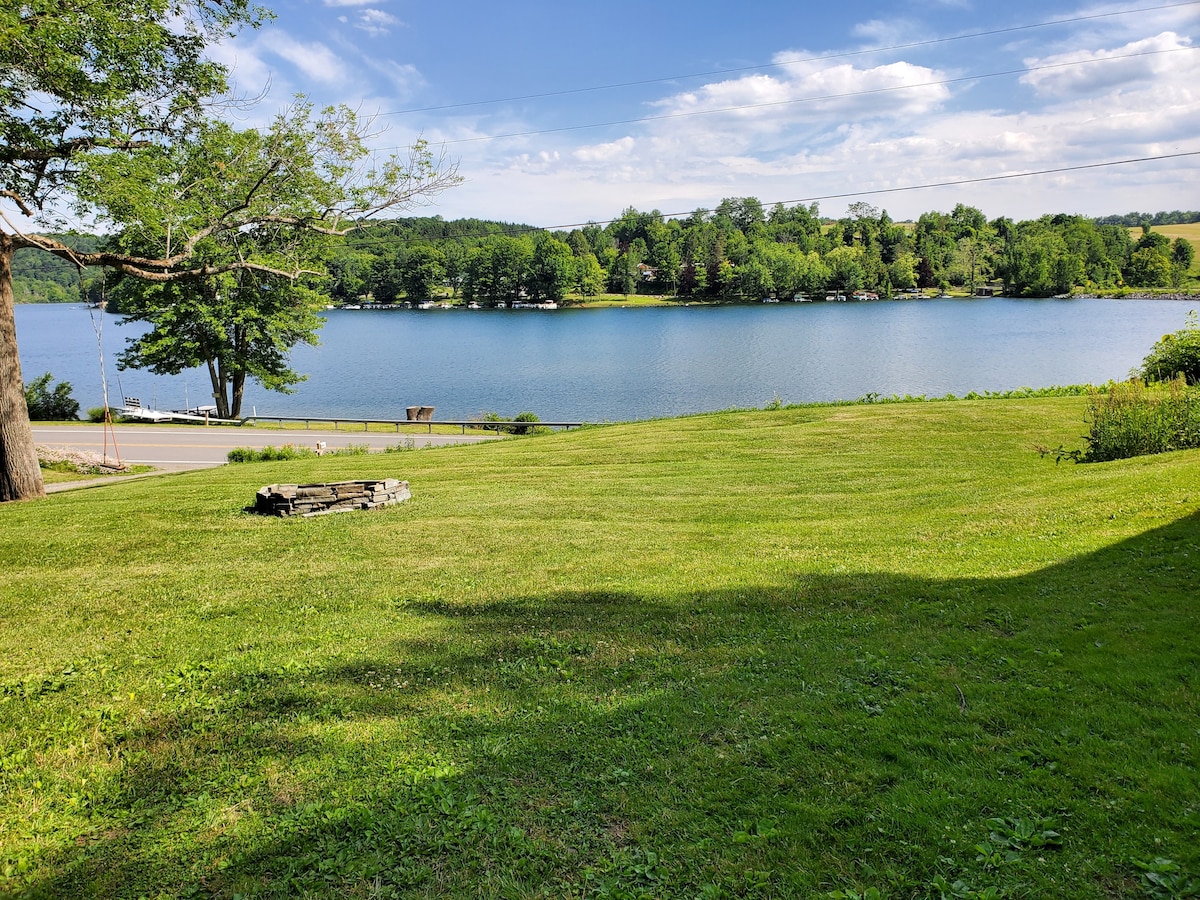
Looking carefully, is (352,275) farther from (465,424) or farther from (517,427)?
(517,427)

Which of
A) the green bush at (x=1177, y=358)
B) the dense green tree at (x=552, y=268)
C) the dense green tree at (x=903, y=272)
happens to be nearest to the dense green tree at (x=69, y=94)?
the green bush at (x=1177, y=358)

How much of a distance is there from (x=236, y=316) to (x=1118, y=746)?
39079mm

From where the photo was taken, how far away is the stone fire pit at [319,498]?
12.6 meters

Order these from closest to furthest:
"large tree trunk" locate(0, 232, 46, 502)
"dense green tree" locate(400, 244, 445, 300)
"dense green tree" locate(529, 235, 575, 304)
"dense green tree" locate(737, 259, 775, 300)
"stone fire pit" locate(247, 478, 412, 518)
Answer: "stone fire pit" locate(247, 478, 412, 518)
"large tree trunk" locate(0, 232, 46, 502)
"dense green tree" locate(737, 259, 775, 300)
"dense green tree" locate(529, 235, 575, 304)
"dense green tree" locate(400, 244, 445, 300)

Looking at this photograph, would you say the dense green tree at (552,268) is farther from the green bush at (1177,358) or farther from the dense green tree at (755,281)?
the green bush at (1177,358)

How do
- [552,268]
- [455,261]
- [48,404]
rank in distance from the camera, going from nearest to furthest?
[48,404] < [552,268] < [455,261]

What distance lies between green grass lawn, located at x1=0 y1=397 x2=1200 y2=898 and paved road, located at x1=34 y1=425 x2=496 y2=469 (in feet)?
56.4

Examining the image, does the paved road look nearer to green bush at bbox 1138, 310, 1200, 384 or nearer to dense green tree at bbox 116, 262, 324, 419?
dense green tree at bbox 116, 262, 324, 419

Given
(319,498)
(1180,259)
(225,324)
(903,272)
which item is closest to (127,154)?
(319,498)

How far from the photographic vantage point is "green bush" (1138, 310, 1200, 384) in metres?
17.8

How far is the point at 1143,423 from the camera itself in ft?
41.1

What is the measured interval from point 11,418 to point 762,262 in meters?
139

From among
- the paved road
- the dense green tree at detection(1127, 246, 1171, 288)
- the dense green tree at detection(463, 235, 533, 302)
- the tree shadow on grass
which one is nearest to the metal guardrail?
the paved road

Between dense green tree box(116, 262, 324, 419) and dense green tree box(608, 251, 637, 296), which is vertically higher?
dense green tree box(608, 251, 637, 296)
